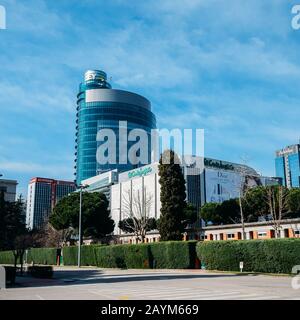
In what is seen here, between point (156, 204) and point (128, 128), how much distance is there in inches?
2580

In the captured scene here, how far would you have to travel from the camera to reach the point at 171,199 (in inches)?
2045

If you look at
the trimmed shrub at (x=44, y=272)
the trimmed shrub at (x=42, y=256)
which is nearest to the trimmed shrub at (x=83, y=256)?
the trimmed shrub at (x=42, y=256)

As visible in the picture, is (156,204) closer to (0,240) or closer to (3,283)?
(0,240)

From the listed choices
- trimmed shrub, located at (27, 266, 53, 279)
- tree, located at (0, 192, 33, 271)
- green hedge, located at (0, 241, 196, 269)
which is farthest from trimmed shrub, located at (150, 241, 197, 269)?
trimmed shrub, located at (27, 266, 53, 279)

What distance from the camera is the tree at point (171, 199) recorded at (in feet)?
169

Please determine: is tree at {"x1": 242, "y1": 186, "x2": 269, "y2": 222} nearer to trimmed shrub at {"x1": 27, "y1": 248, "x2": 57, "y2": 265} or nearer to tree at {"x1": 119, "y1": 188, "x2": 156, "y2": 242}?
tree at {"x1": 119, "y1": 188, "x2": 156, "y2": 242}

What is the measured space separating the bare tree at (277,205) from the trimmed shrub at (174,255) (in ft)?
38.2

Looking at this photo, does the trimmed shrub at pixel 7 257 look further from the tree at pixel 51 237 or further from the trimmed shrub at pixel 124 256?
the trimmed shrub at pixel 124 256

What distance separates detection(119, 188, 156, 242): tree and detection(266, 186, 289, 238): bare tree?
66.4 feet

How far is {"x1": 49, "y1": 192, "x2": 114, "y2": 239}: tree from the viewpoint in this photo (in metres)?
81.3

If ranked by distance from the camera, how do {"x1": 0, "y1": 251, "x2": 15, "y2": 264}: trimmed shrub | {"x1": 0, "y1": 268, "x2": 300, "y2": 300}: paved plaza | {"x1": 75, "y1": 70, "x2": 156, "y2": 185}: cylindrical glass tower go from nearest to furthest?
{"x1": 0, "y1": 268, "x2": 300, "y2": 300}: paved plaza, {"x1": 0, "y1": 251, "x2": 15, "y2": 264}: trimmed shrub, {"x1": 75, "y1": 70, "x2": 156, "y2": 185}: cylindrical glass tower
